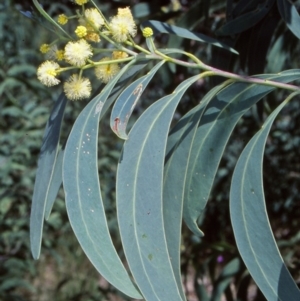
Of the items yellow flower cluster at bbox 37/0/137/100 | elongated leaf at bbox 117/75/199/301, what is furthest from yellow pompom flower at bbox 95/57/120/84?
elongated leaf at bbox 117/75/199/301

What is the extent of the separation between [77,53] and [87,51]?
2 centimetres

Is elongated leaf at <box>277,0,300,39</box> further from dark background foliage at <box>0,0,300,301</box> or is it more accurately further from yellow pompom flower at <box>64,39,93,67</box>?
yellow pompom flower at <box>64,39,93,67</box>

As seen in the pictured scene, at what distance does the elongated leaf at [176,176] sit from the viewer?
3.96 feet

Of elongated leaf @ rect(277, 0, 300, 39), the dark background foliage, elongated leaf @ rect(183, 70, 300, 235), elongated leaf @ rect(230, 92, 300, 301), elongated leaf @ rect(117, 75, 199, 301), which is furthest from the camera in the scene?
the dark background foliage

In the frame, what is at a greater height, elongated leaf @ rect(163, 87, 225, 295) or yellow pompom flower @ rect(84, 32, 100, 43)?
yellow pompom flower @ rect(84, 32, 100, 43)

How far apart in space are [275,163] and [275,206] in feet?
0.87

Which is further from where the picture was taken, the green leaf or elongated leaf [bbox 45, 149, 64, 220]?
the green leaf

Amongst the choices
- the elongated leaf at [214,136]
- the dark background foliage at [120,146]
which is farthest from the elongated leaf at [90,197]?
the dark background foliage at [120,146]

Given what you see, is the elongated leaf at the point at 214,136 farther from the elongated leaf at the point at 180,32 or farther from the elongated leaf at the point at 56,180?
the elongated leaf at the point at 56,180

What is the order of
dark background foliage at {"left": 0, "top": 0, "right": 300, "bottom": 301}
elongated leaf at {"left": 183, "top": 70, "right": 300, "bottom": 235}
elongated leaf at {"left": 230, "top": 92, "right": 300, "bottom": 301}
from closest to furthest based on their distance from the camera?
elongated leaf at {"left": 230, "top": 92, "right": 300, "bottom": 301} < elongated leaf at {"left": 183, "top": 70, "right": 300, "bottom": 235} < dark background foliage at {"left": 0, "top": 0, "right": 300, "bottom": 301}

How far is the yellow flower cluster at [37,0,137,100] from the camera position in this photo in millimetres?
1114

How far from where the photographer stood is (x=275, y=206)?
3.74 meters

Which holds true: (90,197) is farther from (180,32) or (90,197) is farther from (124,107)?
(180,32)

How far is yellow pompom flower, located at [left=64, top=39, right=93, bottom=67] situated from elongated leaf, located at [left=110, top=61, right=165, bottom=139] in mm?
100
